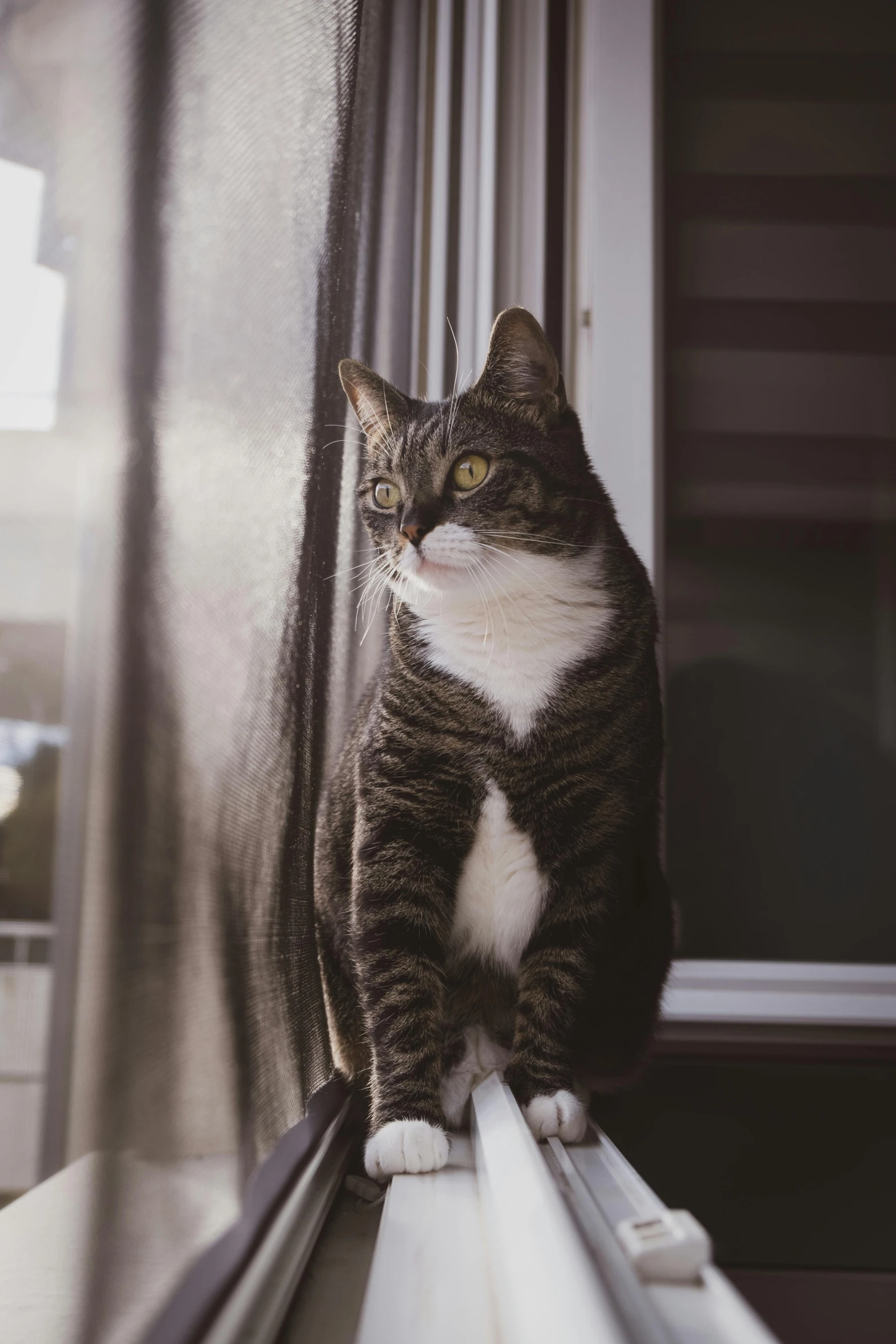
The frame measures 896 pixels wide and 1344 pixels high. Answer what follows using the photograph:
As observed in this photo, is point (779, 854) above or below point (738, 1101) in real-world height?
above

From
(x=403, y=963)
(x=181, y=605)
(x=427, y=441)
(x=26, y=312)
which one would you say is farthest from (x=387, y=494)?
(x=26, y=312)

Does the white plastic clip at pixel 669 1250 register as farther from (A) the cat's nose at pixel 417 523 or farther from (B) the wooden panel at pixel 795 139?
(B) the wooden panel at pixel 795 139

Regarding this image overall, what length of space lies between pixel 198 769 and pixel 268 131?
42 centimetres

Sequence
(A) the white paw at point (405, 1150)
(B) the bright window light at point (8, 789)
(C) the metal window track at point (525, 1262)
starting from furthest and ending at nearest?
(A) the white paw at point (405, 1150) → (C) the metal window track at point (525, 1262) → (B) the bright window light at point (8, 789)

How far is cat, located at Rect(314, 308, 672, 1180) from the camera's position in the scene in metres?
0.83

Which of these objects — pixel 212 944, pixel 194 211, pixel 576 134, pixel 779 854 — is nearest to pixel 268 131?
pixel 194 211

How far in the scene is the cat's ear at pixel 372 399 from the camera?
→ 3.13 feet

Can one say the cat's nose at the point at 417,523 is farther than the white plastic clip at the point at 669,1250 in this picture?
Yes

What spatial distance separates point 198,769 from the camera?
445 millimetres

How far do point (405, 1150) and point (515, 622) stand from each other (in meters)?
0.51

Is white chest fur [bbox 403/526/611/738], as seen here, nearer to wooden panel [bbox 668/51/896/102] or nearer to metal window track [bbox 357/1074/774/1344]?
metal window track [bbox 357/1074/774/1344]

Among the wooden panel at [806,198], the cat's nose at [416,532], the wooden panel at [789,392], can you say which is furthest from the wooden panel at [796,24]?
the cat's nose at [416,532]

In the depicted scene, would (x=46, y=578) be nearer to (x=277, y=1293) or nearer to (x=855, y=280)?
(x=277, y=1293)

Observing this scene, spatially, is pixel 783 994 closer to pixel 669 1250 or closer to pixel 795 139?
pixel 669 1250
